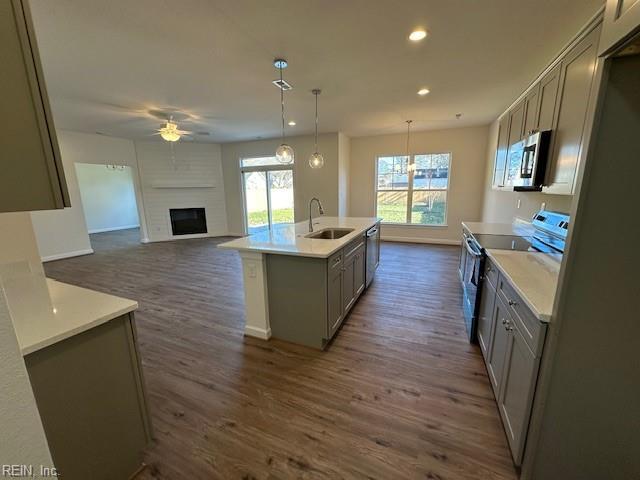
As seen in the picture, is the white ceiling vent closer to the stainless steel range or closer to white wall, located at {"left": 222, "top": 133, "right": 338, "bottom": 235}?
the stainless steel range

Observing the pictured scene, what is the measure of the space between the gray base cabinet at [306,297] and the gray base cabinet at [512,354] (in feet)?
4.12

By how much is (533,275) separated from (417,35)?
83.8 inches

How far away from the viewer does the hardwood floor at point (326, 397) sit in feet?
4.75

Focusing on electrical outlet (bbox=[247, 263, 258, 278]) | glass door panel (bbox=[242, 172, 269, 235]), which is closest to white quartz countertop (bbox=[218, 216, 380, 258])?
electrical outlet (bbox=[247, 263, 258, 278])

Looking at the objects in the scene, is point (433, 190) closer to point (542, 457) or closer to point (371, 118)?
point (371, 118)

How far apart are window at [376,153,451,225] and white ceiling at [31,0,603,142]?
2.04 meters

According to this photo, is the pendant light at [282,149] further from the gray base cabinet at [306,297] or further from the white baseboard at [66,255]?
the white baseboard at [66,255]

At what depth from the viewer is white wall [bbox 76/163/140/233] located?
29.7ft

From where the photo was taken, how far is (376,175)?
6.73 m

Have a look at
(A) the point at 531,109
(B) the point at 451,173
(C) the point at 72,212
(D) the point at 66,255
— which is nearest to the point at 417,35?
(A) the point at 531,109

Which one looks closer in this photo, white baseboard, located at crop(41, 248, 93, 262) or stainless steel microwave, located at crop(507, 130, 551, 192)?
stainless steel microwave, located at crop(507, 130, 551, 192)

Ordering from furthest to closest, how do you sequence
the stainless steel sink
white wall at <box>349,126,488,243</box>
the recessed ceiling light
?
white wall at <box>349,126,488,243</box> < the stainless steel sink < the recessed ceiling light

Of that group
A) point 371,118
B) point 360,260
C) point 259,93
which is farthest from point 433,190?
point 259,93

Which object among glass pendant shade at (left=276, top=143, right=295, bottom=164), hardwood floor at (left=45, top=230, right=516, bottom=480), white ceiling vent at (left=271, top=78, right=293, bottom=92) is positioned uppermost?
white ceiling vent at (left=271, top=78, right=293, bottom=92)
